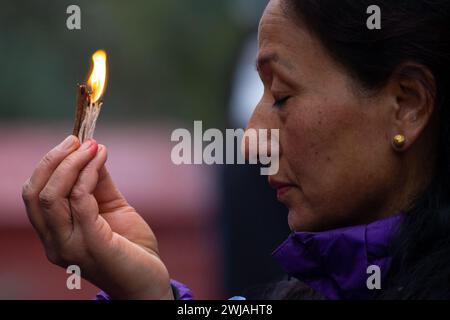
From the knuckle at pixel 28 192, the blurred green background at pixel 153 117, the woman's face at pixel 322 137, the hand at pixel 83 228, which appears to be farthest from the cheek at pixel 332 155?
the blurred green background at pixel 153 117

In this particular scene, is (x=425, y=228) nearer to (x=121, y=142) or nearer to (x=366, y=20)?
(x=366, y=20)

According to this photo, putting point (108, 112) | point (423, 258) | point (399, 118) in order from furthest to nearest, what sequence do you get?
1. point (108, 112)
2. point (399, 118)
3. point (423, 258)

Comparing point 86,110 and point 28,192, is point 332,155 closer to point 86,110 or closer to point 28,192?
point 86,110

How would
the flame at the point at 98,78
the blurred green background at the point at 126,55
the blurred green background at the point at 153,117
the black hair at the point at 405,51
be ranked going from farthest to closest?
the blurred green background at the point at 126,55 < the blurred green background at the point at 153,117 < the flame at the point at 98,78 < the black hair at the point at 405,51

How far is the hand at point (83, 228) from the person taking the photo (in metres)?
2.40

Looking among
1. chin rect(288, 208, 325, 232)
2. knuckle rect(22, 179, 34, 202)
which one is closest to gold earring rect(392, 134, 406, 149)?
chin rect(288, 208, 325, 232)

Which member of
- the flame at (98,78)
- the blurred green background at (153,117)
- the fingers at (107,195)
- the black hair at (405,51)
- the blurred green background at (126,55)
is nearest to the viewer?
the black hair at (405,51)

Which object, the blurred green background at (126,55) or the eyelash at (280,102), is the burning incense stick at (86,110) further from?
the blurred green background at (126,55)

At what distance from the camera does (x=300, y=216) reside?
2.56m

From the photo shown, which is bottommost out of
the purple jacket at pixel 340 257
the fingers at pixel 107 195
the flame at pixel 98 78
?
the purple jacket at pixel 340 257

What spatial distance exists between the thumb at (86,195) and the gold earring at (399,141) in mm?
707

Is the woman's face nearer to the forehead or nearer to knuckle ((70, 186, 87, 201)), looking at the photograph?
the forehead
